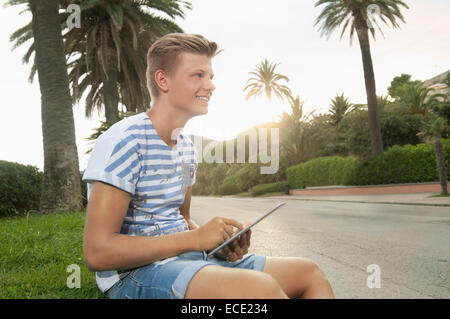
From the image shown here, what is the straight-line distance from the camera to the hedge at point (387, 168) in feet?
80.7

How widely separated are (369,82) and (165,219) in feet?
96.9

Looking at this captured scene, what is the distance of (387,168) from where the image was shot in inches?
1065

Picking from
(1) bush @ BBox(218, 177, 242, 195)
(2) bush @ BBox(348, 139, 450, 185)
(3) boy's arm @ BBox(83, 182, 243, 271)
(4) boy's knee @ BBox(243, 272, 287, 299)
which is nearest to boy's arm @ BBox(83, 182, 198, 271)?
(3) boy's arm @ BBox(83, 182, 243, 271)

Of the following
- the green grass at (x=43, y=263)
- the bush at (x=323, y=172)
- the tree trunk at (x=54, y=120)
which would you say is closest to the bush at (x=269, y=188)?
the bush at (x=323, y=172)

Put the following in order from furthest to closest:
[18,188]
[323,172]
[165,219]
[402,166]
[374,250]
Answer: [323,172]
[402,166]
[18,188]
[374,250]
[165,219]

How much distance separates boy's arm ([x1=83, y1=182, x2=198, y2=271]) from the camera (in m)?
1.39

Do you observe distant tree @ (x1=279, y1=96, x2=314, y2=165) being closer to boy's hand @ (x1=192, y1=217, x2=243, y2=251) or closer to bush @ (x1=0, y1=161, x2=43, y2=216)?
bush @ (x1=0, y1=161, x2=43, y2=216)

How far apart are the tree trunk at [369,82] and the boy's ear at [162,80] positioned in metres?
28.8

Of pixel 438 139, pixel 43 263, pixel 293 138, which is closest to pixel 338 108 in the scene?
pixel 293 138

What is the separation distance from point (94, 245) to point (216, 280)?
1.47 ft

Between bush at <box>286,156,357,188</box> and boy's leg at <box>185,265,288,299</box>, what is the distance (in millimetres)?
29881

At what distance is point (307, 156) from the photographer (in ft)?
141

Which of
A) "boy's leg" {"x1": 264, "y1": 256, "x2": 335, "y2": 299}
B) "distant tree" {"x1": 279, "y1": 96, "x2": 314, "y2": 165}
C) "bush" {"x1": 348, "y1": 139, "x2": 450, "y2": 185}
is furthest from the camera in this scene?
"distant tree" {"x1": 279, "y1": 96, "x2": 314, "y2": 165}

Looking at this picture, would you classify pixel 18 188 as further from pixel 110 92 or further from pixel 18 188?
pixel 110 92
